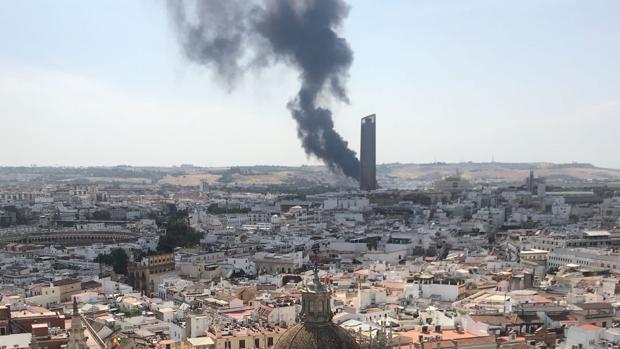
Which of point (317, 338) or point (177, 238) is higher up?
point (317, 338)

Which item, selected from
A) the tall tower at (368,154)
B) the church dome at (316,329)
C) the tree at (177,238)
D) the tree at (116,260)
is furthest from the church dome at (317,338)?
the tall tower at (368,154)

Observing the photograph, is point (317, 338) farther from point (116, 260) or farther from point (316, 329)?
point (116, 260)

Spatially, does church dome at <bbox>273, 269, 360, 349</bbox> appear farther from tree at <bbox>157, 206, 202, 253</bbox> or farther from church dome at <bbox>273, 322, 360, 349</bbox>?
tree at <bbox>157, 206, 202, 253</bbox>

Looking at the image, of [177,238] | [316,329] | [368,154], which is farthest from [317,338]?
[368,154]

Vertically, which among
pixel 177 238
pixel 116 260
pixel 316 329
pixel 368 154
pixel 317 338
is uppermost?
pixel 368 154

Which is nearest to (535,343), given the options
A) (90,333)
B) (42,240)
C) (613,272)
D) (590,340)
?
(590,340)

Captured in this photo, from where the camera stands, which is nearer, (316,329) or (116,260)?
(316,329)

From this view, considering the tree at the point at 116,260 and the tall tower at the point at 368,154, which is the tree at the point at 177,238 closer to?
the tree at the point at 116,260

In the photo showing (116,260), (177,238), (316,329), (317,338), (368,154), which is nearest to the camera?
(317,338)
